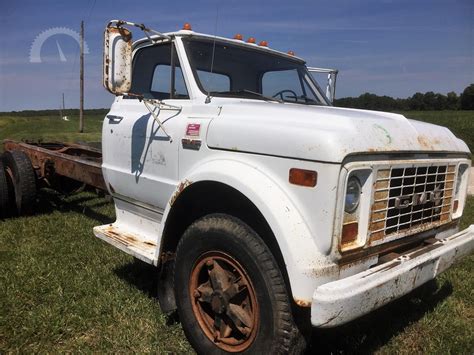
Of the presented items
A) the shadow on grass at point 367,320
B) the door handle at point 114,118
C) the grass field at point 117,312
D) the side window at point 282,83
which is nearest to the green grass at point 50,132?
the grass field at point 117,312

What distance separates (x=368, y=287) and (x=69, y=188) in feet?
17.4

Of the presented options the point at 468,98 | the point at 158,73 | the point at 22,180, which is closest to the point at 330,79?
the point at 158,73

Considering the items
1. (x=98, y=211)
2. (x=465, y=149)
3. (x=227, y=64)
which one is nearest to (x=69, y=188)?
(x=98, y=211)

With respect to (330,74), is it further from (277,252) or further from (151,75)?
(277,252)

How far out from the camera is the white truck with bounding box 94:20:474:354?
2.14m

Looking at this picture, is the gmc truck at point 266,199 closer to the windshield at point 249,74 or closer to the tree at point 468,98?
the windshield at point 249,74

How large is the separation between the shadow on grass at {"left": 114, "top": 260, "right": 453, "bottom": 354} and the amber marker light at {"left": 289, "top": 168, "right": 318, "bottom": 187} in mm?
1274

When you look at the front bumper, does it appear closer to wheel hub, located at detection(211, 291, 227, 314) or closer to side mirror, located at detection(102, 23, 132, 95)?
wheel hub, located at detection(211, 291, 227, 314)

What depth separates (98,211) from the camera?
6.46 meters

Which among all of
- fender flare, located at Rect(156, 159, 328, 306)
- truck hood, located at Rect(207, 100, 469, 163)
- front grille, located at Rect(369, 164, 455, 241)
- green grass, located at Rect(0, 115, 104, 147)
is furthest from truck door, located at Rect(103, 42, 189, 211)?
green grass, located at Rect(0, 115, 104, 147)

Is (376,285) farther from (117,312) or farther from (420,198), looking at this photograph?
(117,312)

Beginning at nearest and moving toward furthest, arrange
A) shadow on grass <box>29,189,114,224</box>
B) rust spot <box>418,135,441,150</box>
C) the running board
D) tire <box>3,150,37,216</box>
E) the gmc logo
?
the gmc logo < rust spot <box>418,135,441,150</box> < the running board < tire <box>3,150,37,216</box> < shadow on grass <box>29,189,114,224</box>

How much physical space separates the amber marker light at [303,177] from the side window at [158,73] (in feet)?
4.27

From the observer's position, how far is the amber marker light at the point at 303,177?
2145 millimetres
